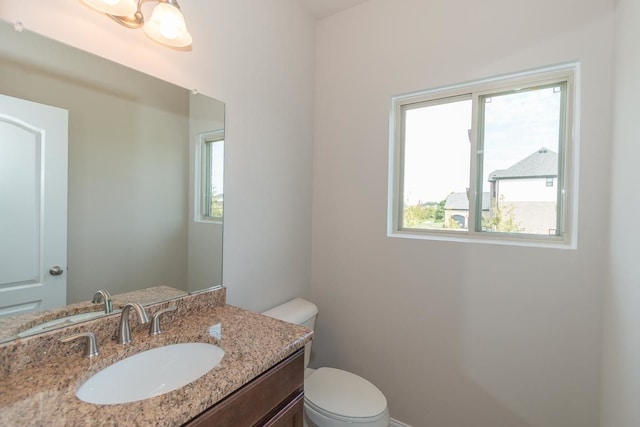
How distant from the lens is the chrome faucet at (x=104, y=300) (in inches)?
40.0

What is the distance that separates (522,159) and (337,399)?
1.56m

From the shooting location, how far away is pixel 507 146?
157cm

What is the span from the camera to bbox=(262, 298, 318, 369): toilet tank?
1.62 metres

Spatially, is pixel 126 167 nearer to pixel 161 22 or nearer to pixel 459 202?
pixel 161 22

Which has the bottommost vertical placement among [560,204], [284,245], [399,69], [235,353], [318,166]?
[235,353]

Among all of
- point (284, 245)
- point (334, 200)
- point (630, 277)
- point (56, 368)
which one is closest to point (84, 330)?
point (56, 368)

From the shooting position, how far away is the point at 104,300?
3.36 ft

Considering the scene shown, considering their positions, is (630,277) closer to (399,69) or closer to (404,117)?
(404,117)

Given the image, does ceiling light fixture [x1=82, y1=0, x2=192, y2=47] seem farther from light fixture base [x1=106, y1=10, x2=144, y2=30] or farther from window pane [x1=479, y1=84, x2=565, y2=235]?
window pane [x1=479, y1=84, x2=565, y2=235]

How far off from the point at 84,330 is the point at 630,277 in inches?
73.6

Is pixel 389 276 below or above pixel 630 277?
below

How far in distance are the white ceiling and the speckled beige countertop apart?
1901 mm

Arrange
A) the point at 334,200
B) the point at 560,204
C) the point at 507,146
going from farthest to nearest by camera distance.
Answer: the point at 334,200 → the point at 507,146 → the point at 560,204

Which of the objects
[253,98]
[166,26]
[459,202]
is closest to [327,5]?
[253,98]
